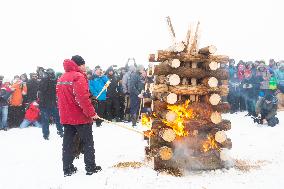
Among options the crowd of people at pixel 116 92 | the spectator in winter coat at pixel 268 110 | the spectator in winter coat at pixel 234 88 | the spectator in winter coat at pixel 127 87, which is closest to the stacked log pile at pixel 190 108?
the crowd of people at pixel 116 92

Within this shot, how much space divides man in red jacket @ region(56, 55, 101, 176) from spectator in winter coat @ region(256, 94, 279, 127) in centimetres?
878

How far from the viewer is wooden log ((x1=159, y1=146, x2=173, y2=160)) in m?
8.50

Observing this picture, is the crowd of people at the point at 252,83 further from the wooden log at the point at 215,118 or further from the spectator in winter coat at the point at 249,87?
the wooden log at the point at 215,118

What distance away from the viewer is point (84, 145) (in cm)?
833

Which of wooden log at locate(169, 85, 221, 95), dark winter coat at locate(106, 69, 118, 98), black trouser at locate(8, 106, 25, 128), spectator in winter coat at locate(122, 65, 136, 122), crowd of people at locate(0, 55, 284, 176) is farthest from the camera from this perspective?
dark winter coat at locate(106, 69, 118, 98)

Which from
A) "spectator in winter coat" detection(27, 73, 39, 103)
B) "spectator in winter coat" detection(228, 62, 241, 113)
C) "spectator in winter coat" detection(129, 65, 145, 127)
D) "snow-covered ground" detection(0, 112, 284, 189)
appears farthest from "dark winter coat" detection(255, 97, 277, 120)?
"spectator in winter coat" detection(27, 73, 39, 103)

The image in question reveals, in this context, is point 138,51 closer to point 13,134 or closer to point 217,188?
point 13,134

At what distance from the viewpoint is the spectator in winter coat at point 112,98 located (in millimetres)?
17242

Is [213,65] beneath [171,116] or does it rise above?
above

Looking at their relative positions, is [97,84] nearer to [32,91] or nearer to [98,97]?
→ [98,97]

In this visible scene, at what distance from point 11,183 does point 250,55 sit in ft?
123

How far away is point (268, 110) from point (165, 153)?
8.01 metres

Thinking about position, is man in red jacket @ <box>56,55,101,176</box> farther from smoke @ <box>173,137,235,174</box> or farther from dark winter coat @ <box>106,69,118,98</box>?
dark winter coat @ <box>106,69,118,98</box>

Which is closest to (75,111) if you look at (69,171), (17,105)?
(69,171)
